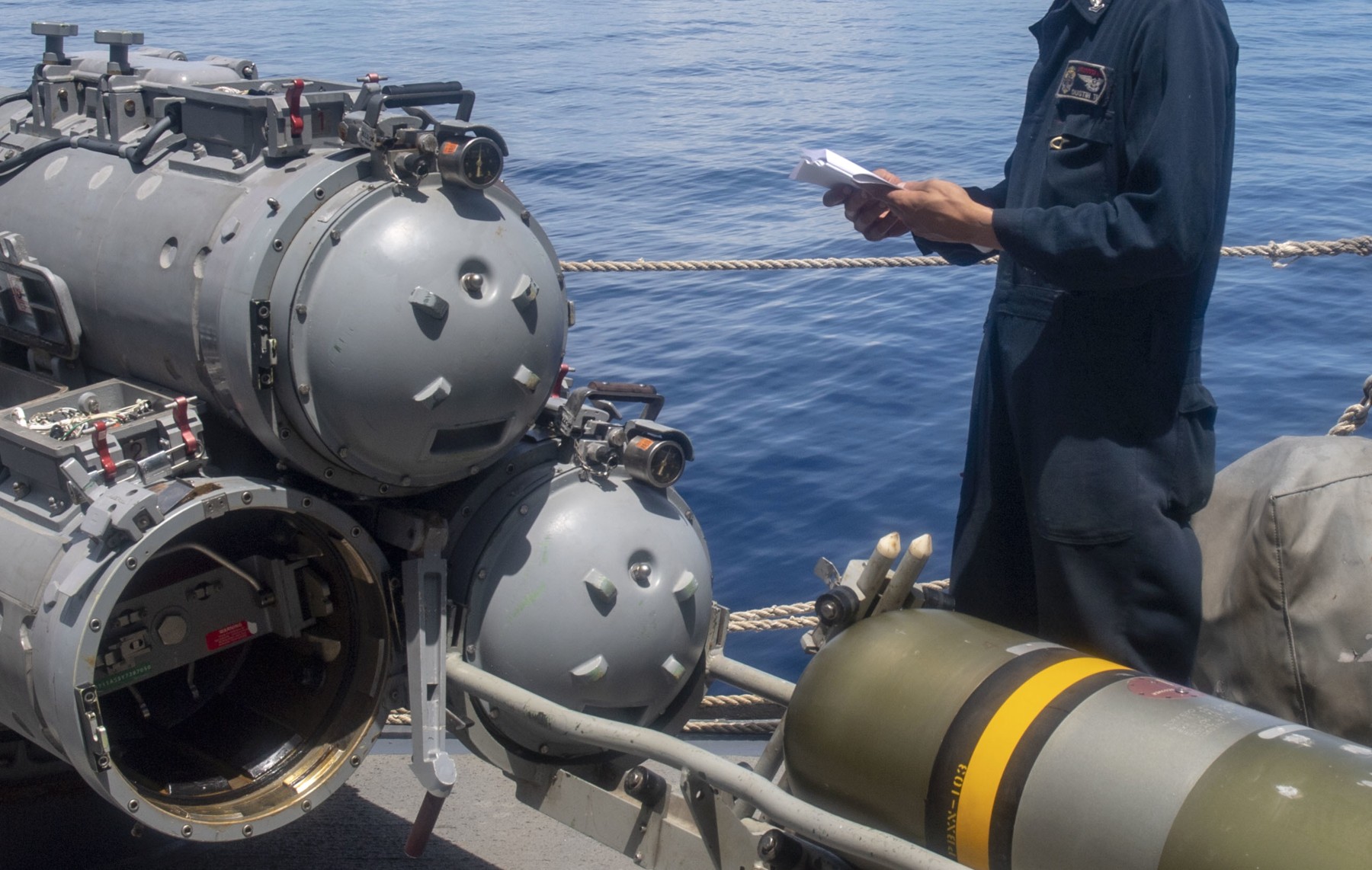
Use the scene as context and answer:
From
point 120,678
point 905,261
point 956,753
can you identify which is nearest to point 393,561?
point 120,678

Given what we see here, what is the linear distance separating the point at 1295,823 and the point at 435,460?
154 cm

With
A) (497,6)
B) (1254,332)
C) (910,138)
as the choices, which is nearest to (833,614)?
(1254,332)

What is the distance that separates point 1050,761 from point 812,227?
7875 mm

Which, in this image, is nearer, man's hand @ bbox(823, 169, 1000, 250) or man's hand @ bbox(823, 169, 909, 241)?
man's hand @ bbox(823, 169, 1000, 250)

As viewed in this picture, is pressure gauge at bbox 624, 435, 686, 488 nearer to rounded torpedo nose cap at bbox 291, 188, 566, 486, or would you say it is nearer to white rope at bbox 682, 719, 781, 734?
rounded torpedo nose cap at bbox 291, 188, 566, 486

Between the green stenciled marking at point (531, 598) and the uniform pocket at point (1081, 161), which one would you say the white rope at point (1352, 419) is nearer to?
the uniform pocket at point (1081, 161)

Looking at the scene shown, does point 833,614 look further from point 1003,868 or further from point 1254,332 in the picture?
point 1254,332

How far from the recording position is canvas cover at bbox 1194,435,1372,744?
220 centimetres

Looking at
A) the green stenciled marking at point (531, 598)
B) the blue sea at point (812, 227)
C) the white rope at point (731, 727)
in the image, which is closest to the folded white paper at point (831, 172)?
the green stenciled marking at point (531, 598)

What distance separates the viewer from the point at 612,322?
8.29m

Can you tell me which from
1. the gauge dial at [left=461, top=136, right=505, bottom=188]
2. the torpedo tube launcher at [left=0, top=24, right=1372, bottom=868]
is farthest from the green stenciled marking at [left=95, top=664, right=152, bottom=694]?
the gauge dial at [left=461, top=136, right=505, bottom=188]

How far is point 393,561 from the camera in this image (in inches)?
111

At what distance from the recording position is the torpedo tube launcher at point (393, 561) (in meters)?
2.14

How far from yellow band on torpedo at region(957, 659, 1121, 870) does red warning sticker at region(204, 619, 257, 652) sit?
151 cm
